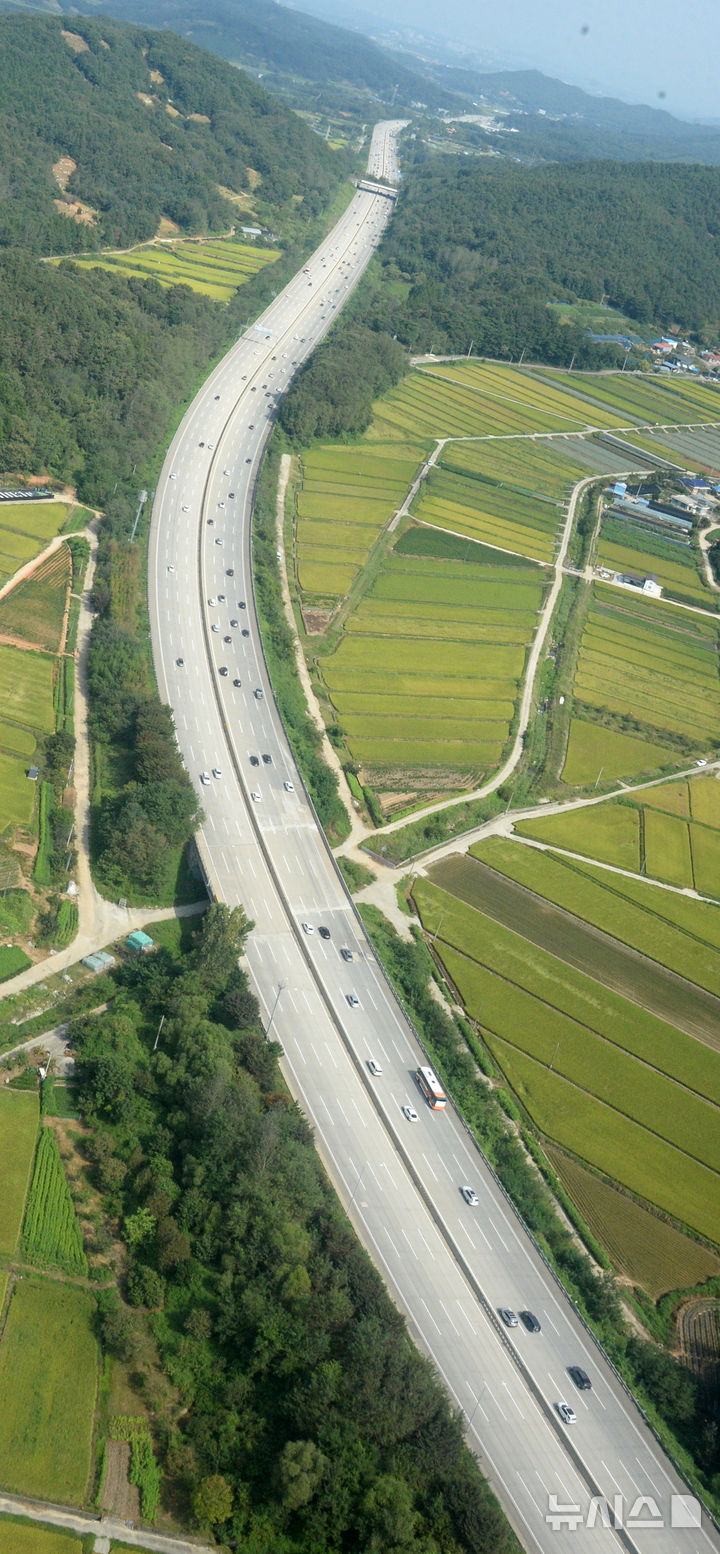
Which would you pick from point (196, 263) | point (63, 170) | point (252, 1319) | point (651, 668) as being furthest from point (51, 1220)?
point (63, 170)

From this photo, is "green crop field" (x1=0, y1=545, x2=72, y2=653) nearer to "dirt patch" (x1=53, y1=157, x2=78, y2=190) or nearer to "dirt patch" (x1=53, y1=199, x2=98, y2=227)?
"dirt patch" (x1=53, y1=199, x2=98, y2=227)

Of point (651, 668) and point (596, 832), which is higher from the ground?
point (651, 668)

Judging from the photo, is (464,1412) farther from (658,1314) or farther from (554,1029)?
(554,1029)

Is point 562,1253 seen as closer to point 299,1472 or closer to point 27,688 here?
point 299,1472

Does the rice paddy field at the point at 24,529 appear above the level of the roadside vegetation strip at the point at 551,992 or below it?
above

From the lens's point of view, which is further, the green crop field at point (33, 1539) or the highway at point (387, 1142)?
the highway at point (387, 1142)

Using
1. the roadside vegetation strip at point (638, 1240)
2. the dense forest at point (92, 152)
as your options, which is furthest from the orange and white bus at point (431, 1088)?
the dense forest at point (92, 152)

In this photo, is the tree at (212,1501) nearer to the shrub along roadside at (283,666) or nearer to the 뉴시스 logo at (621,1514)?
the 뉴시스 logo at (621,1514)
